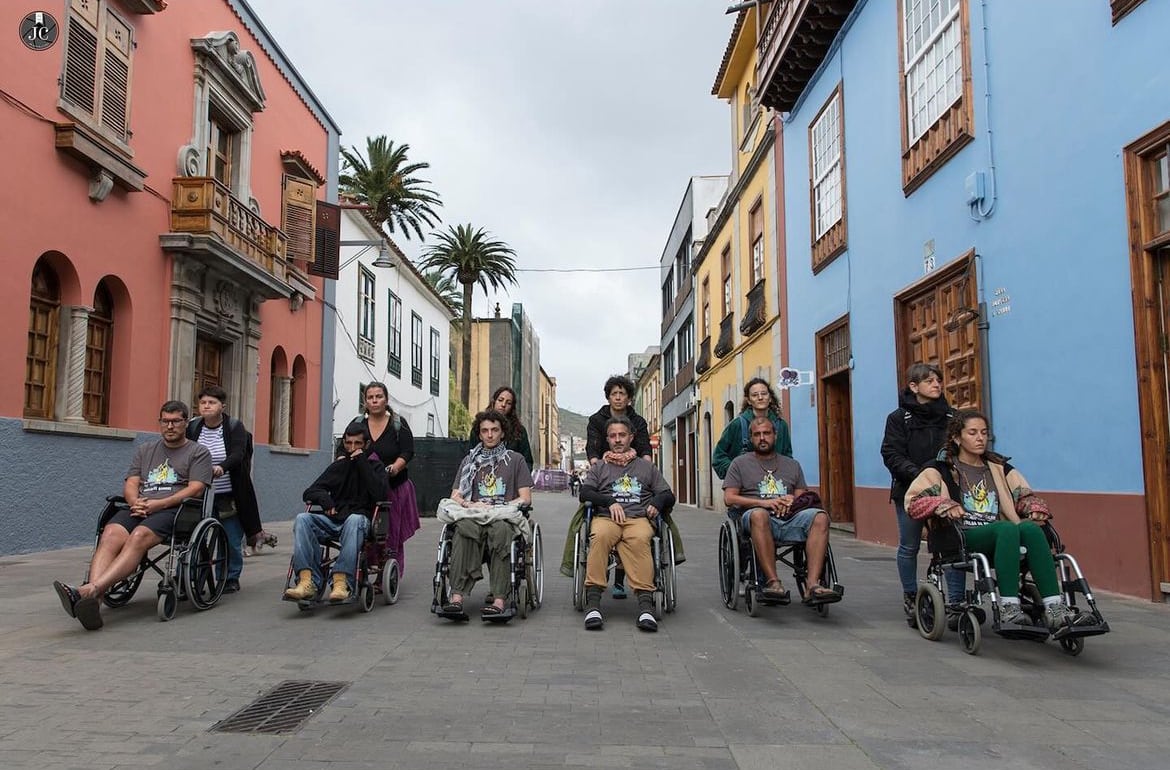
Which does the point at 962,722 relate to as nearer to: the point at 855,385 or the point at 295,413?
the point at 855,385

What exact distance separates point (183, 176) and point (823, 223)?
9781mm

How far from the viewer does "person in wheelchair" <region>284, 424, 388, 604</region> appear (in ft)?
19.5

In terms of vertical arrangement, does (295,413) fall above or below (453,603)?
above

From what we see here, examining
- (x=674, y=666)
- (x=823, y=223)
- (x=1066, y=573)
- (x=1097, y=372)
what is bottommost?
(x=674, y=666)

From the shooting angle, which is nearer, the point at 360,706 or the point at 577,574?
the point at 360,706

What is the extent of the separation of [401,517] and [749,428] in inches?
111

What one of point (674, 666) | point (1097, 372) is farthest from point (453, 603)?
point (1097, 372)

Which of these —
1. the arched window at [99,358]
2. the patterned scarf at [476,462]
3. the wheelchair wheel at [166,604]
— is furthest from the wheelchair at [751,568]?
the arched window at [99,358]

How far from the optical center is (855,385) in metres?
12.8

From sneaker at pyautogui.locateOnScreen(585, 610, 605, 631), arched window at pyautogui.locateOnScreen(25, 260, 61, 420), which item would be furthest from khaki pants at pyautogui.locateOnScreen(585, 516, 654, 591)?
arched window at pyautogui.locateOnScreen(25, 260, 61, 420)

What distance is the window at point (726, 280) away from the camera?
2220 cm

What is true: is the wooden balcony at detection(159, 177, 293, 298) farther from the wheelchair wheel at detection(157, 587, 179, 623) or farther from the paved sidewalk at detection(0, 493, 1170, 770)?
the wheelchair wheel at detection(157, 587, 179, 623)

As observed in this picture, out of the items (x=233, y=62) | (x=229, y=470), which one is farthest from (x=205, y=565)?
(x=233, y=62)

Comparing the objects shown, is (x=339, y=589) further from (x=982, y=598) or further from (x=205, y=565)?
(x=982, y=598)
